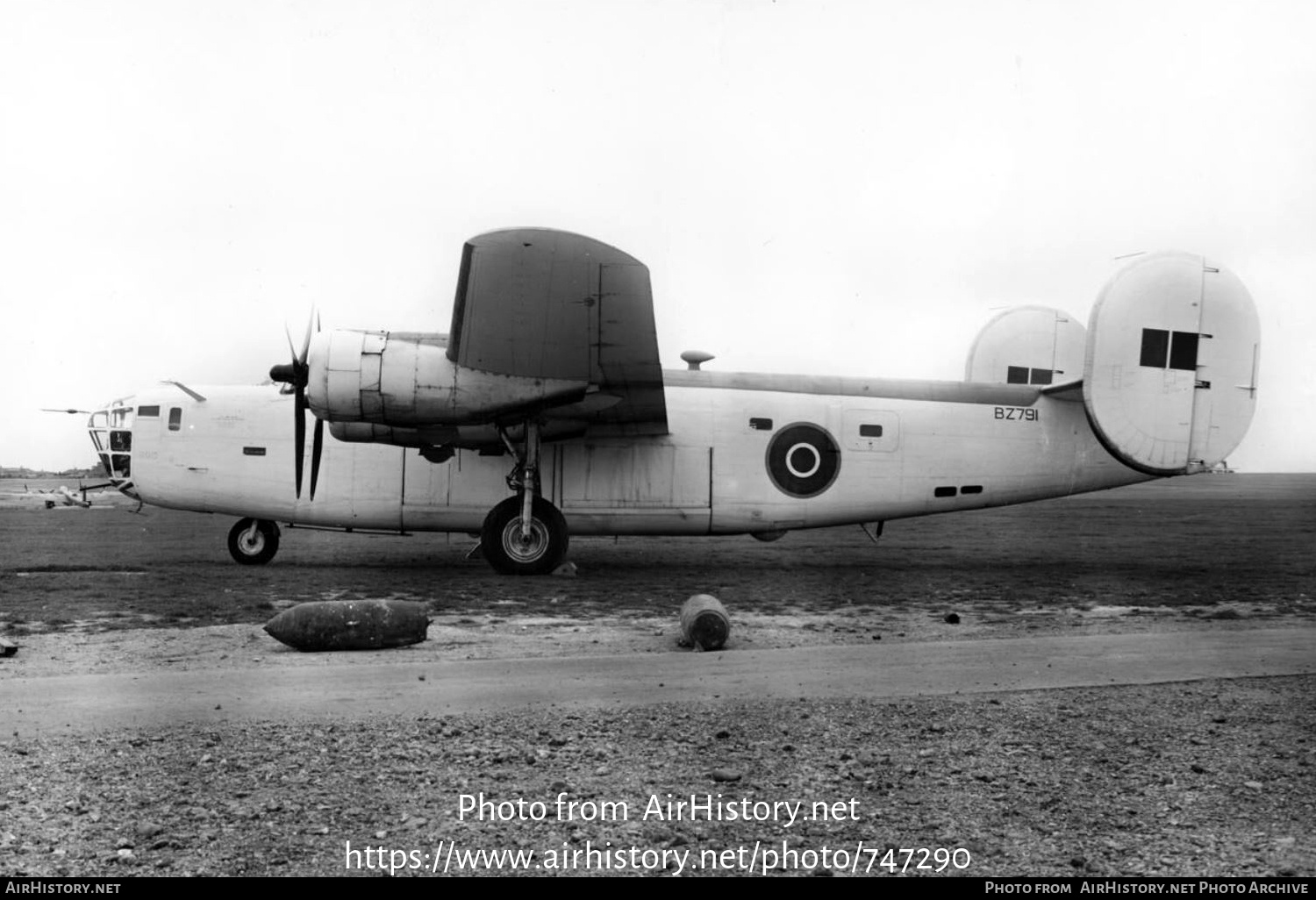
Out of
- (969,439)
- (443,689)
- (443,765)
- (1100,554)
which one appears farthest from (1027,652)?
(1100,554)

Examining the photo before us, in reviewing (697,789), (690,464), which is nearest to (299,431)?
(690,464)

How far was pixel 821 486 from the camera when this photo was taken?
14867mm

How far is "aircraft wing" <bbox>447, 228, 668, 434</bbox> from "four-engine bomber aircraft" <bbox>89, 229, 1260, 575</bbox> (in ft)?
2.16

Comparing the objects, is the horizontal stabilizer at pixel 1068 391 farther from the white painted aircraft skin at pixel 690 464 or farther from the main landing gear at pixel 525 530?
the main landing gear at pixel 525 530

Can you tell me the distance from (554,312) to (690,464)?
392 cm

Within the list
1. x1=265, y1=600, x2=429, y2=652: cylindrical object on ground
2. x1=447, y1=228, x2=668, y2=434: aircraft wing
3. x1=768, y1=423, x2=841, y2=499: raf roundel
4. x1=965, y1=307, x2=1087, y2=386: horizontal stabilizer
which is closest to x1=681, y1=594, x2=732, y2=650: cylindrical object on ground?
x1=265, y1=600, x2=429, y2=652: cylindrical object on ground

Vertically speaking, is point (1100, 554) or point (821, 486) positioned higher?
point (821, 486)

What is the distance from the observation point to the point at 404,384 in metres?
12.3

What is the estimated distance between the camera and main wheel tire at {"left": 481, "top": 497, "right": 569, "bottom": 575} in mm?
13430

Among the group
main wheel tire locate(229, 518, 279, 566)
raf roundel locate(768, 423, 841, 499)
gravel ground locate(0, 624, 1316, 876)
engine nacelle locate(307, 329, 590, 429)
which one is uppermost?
engine nacelle locate(307, 329, 590, 429)

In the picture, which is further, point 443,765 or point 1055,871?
point 443,765

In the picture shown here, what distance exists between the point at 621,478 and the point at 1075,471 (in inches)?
256

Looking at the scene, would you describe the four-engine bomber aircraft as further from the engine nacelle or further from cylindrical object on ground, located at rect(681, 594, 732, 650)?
cylindrical object on ground, located at rect(681, 594, 732, 650)

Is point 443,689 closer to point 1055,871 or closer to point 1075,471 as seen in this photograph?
point 1055,871
